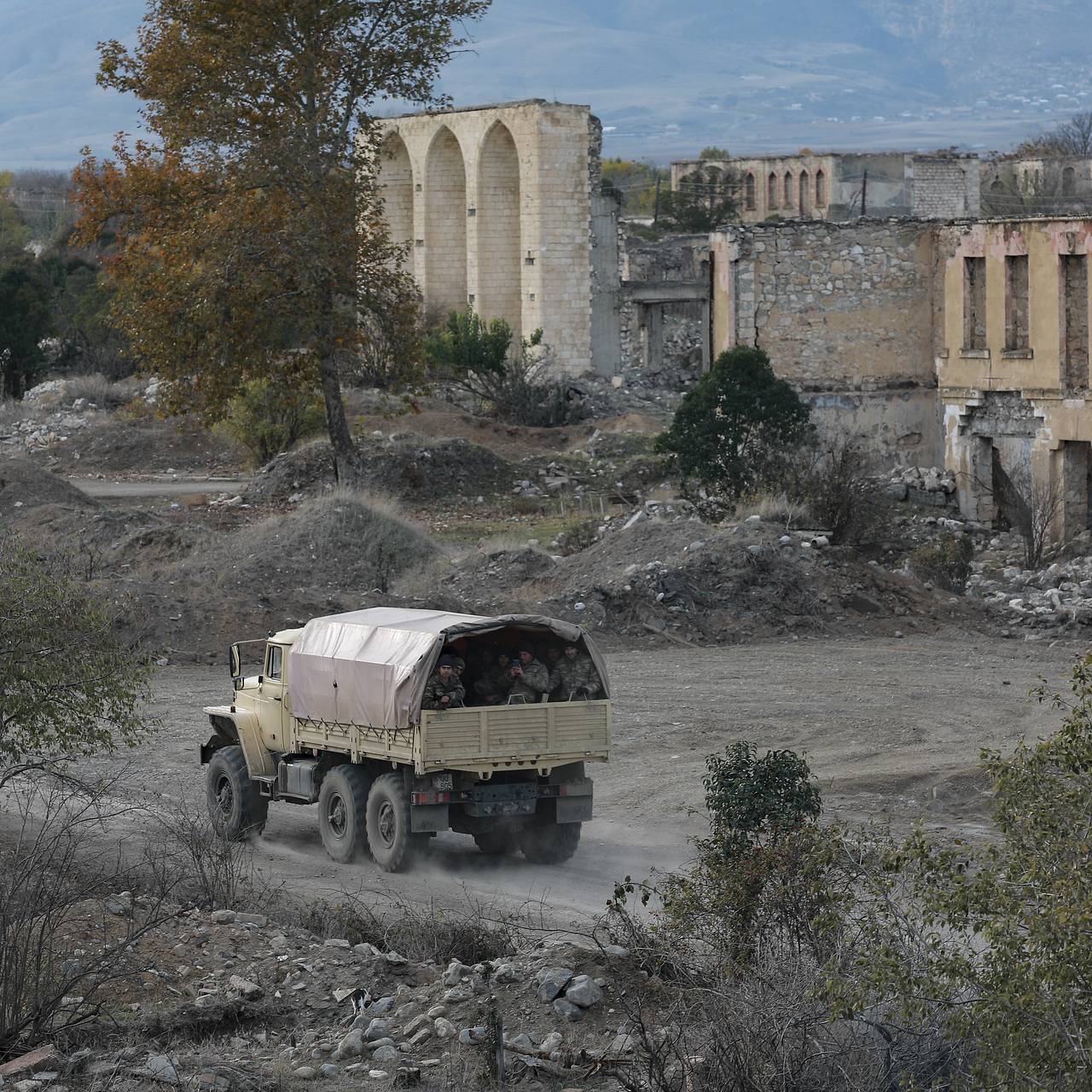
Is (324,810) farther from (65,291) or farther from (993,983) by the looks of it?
(65,291)

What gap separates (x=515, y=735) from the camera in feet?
45.3

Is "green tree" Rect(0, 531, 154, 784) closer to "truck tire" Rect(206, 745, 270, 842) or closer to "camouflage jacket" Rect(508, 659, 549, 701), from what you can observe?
"truck tire" Rect(206, 745, 270, 842)

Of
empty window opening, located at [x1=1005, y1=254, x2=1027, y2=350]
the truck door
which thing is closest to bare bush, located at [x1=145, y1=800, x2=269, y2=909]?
the truck door

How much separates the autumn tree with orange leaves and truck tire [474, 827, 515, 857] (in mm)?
20106

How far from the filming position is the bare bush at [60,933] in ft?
32.6

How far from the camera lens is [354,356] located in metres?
38.4

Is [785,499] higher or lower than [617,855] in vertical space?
higher

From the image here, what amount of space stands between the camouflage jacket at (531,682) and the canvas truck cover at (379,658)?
30 centimetres

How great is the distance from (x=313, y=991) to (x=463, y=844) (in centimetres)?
478

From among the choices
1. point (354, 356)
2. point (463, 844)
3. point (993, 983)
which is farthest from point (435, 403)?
point (993, 983)

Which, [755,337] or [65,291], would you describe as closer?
[755,337]

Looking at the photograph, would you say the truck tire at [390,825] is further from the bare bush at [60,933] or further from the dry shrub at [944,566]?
the dry shrub at [944,566]

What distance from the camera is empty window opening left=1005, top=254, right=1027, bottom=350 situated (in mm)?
31844

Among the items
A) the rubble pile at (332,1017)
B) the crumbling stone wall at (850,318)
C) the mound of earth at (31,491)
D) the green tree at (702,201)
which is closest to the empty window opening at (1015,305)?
the crumbling stone wall at (850,318)
